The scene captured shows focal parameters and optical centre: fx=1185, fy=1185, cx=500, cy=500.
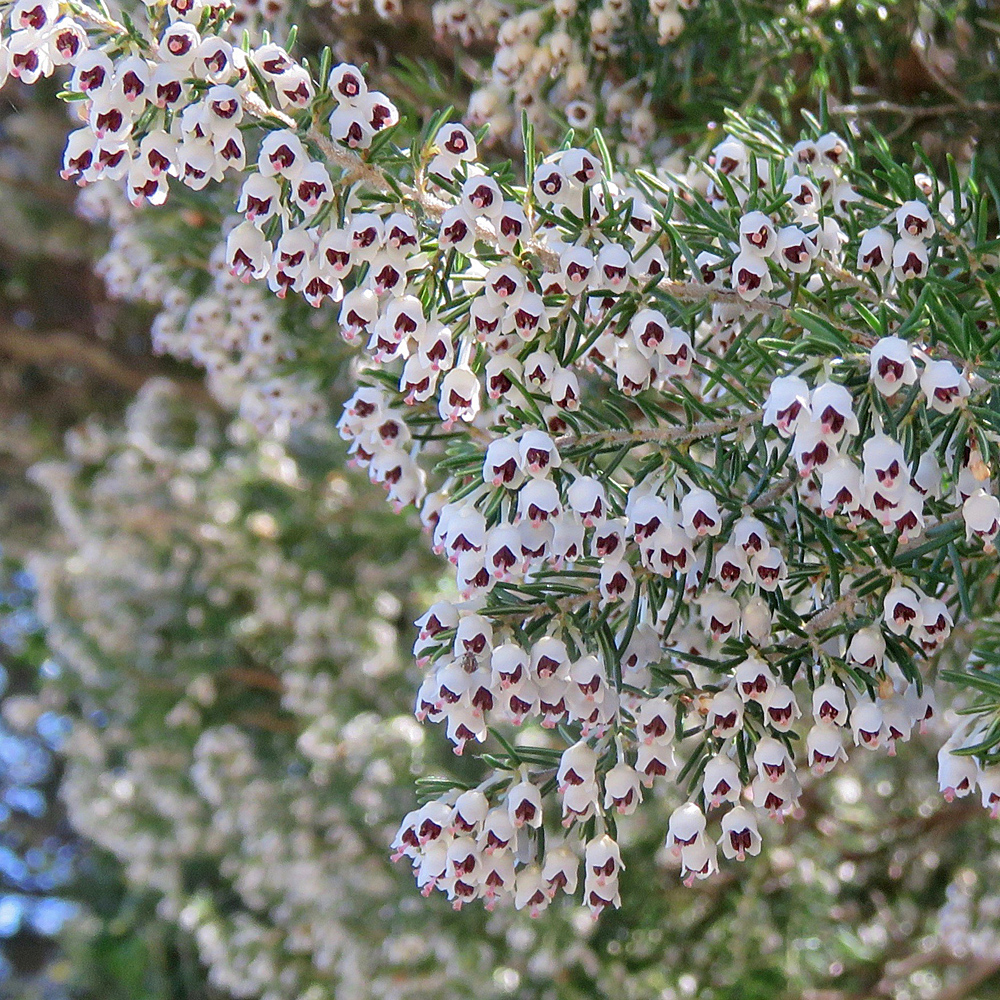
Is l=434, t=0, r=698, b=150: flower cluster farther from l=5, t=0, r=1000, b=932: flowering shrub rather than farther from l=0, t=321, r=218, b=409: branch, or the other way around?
l=0, t=321, r=218, b=409: branch

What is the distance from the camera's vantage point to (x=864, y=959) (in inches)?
148

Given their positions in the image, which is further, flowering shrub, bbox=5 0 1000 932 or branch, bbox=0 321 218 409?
branch, bbox=0 321 218 409

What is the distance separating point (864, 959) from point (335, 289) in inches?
129

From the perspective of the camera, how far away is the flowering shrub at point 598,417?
1.20 metres

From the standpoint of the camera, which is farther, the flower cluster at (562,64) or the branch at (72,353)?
the branch at (72,353)

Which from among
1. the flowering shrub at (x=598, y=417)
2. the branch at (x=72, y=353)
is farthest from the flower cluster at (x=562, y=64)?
the branch at (x=72, y=353)

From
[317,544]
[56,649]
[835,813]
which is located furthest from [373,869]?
[56,649]

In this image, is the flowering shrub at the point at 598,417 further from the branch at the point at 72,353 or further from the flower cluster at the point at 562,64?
the branch at the point at 72,353

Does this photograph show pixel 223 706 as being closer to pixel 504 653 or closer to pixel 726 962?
pixel 726 962

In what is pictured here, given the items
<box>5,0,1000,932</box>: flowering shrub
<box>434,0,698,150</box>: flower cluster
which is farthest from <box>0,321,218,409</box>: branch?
<box>5,0,1000,932</box>: flowering shrub

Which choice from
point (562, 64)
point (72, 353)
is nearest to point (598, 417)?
point (562, 64)

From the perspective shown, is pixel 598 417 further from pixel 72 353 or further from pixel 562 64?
pixel 72 353

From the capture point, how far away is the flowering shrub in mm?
1202

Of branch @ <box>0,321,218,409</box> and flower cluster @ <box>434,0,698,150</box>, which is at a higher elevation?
flower cluster @ <box>434,0,698,150</box>
